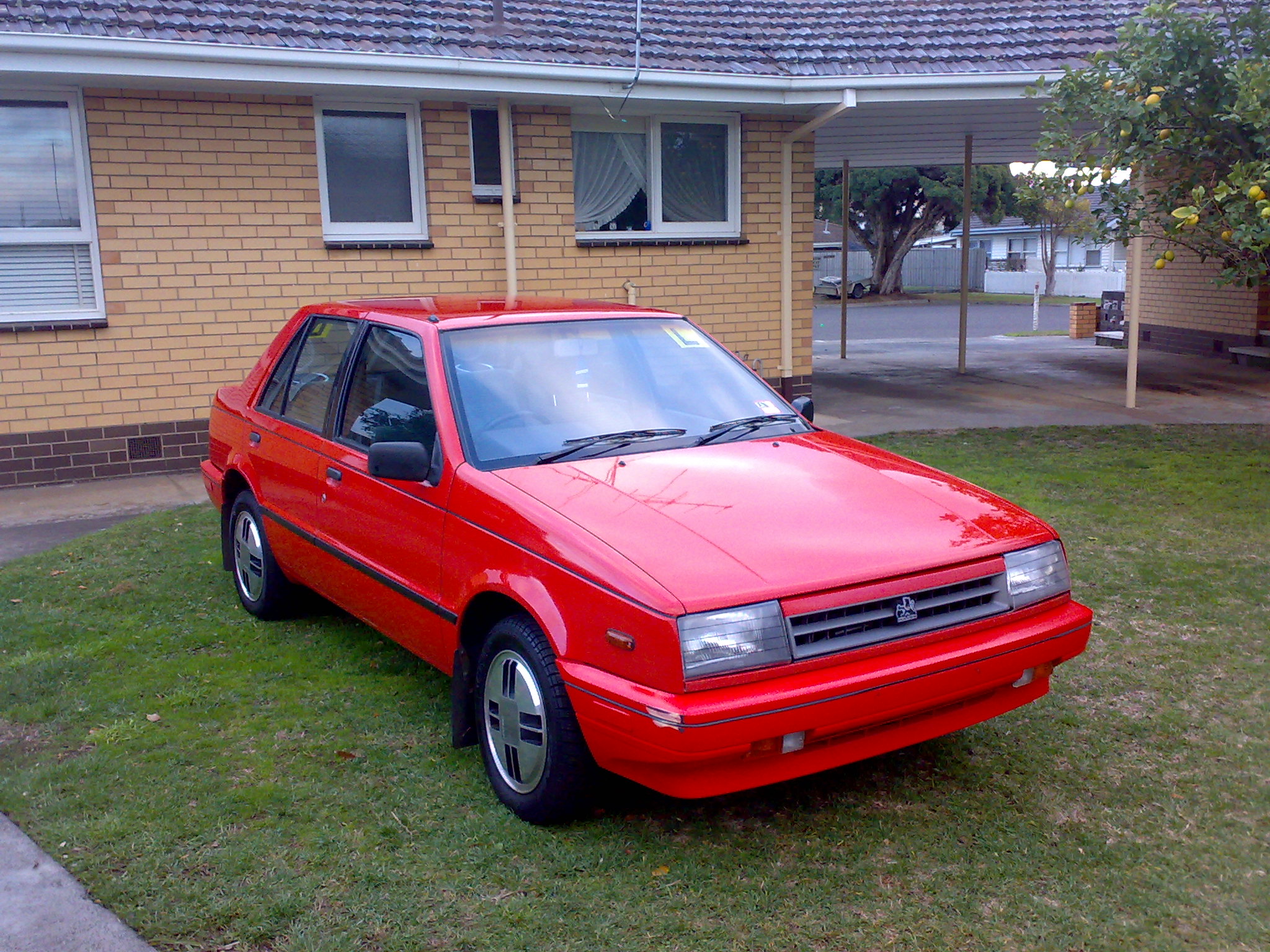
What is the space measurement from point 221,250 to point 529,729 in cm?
702

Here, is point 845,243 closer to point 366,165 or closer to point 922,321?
point 366,165

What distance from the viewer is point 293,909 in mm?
3301

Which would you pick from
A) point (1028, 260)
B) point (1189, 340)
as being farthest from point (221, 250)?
point (1028, 260)

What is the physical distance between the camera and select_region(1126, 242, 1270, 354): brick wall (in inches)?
642

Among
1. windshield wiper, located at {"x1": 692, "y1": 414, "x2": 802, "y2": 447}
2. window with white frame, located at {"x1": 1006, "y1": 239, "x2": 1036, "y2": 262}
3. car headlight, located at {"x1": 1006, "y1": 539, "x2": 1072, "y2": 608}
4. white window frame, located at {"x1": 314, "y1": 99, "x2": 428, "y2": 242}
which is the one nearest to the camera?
car headlight, located at {"x1": 1006, "y1": 539, "x2": 1072, "y2": 608}

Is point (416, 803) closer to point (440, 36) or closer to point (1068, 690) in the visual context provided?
point (1068, 690)

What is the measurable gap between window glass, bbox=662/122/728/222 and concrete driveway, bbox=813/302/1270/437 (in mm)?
2350

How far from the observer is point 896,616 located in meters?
3.48

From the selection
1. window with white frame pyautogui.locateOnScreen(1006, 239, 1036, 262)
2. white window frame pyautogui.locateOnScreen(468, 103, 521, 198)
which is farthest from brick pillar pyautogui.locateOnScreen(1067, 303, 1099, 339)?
window with white frame pyautogui.locateOnScreen(1006, 239, 1036, 262)

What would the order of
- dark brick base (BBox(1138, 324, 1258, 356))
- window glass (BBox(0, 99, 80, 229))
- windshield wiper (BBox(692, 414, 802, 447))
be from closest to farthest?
windshield wiper (BBox(692, 414, 802, 447))
window glass (BBox(0, 99, 80, 229))
dark brick base (BBox(1138, 324, 1258, 356))

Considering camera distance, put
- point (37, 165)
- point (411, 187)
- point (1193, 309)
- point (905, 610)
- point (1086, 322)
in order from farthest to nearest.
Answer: point (1086, 322) → point (1193, 309) → point (411, 187) → point (37, 165) → point (905, 610)

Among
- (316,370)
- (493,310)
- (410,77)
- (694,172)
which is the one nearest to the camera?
(493,310)

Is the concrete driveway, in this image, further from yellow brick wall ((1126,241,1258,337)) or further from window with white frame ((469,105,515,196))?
window with white frame ((469,105,515,196))

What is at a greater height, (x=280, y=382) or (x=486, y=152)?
(x=486, y=152)
